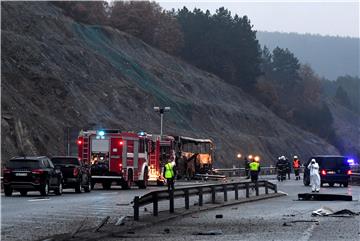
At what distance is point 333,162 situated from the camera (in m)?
49.8

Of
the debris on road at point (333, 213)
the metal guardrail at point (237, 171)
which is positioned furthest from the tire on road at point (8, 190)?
the metal guardrail at point (237, 171)

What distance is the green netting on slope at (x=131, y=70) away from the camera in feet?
302

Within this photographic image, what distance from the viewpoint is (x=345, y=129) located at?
568 ft

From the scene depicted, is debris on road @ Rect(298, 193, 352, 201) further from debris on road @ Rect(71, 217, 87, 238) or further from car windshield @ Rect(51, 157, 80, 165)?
debris on road @ Rect(71, 217, 87, 238)

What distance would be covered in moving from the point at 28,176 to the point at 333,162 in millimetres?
20887

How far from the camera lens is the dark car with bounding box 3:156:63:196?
35.3m

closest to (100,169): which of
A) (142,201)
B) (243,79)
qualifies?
(142,201)

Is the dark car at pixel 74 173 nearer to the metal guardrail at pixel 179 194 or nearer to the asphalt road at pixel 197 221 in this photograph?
the asphalt road at pixel 197 221

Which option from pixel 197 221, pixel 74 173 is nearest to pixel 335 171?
pixel 74 173

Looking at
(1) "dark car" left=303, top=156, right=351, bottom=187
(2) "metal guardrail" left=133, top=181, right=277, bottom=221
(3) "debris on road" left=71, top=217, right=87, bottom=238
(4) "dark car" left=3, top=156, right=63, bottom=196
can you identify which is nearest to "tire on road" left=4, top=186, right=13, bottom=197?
(4) "dark car" left=3, top=156, right=63, bottom=196

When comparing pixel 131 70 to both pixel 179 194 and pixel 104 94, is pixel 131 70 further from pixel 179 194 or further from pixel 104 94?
pixel 179 194

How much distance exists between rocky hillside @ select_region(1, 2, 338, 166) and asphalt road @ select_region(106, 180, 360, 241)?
30349 millimetres

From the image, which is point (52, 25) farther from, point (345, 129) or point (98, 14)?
point (345, 129)

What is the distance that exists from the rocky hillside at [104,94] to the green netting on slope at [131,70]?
0.51 feet
